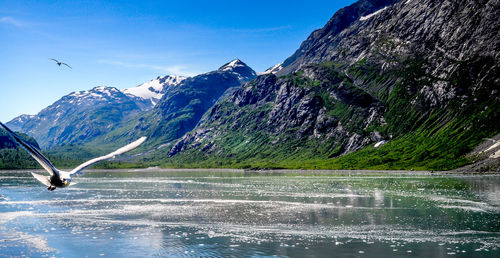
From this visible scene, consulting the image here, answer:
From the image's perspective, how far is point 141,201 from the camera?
267ft

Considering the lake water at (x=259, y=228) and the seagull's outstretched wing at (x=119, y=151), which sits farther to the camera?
the lake water at (x=259, y=228)

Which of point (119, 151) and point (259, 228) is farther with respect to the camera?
point (259, 228)

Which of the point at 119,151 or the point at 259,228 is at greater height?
the point at 119,151

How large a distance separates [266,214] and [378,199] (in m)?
30.5

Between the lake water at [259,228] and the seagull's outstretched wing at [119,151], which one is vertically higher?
the seagull's outstretched wing at [119,151]

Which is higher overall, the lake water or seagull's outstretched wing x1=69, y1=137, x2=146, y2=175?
seagull's outstretched wing x1=69, y1=137, x2=146, y2=175

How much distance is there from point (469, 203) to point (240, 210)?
A: 42.2 meters

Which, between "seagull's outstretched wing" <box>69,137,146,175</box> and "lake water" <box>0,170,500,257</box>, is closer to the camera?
"seagull's outstretched wing" <box>69,137,146,175</box>

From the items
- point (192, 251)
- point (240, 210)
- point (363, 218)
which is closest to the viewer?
point (192, 251)

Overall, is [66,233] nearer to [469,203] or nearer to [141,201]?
[141,201]

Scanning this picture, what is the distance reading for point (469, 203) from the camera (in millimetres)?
68062

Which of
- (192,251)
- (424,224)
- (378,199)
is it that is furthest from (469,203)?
(192,251)

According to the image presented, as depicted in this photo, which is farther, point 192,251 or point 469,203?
point 469,203

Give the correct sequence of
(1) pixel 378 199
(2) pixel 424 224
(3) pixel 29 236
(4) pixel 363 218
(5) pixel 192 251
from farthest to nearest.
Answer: (1) pixel 378 199
(4) pixel 363 218
(2) pixel 424 224
(3) pixel 29 236
(5) pixel 192 251
